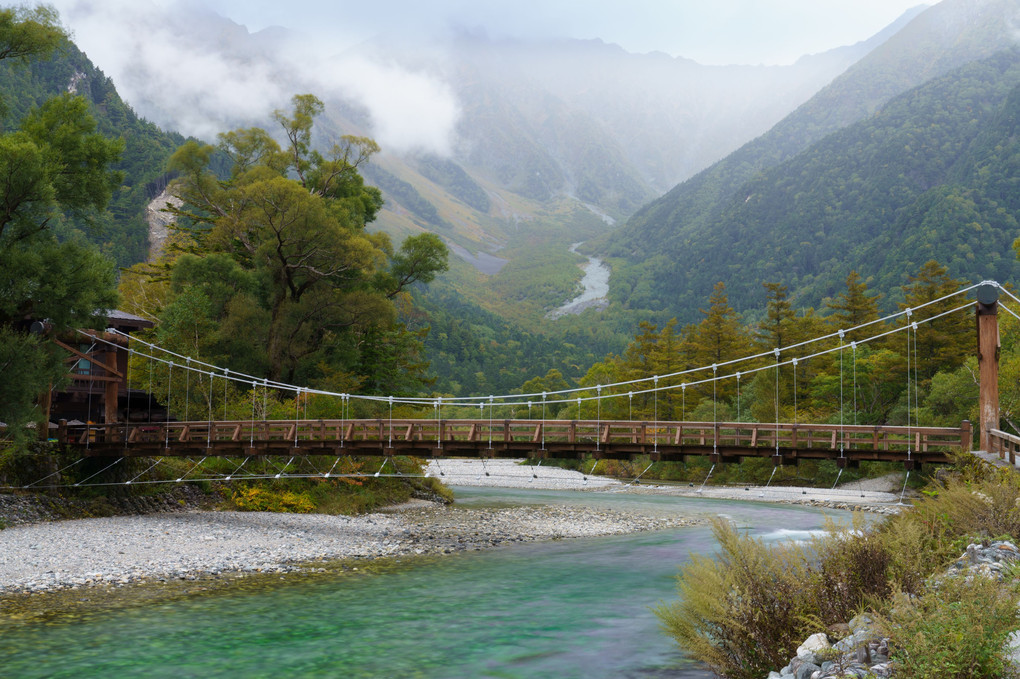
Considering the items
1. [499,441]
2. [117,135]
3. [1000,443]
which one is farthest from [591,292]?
[1000,443]

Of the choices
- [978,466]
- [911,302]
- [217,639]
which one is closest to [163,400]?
[217,639]

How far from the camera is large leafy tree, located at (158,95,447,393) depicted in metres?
27.0

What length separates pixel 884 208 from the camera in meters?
114

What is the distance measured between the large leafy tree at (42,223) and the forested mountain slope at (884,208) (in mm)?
71671

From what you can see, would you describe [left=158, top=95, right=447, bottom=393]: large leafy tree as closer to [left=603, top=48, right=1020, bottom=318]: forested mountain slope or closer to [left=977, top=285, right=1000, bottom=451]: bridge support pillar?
[left=977, top=285, right=1000, bottom=451]: bridge support pillar

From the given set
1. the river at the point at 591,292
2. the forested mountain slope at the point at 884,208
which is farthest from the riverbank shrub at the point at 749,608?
the river at the point at 591,292

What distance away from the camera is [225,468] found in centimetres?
2367

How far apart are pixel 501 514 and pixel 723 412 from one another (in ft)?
72.4

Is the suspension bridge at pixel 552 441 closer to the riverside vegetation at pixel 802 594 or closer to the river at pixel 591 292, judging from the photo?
the riverside vegetation at pixel 802 594

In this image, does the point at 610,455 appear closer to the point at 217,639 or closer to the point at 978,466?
the point at 978,466

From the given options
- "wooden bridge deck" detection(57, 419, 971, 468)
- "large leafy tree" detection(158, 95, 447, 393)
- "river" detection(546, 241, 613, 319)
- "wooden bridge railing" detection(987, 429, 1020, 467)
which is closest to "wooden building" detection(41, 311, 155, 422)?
"wooden bridge deck" detection(57, 419, 971, 468)

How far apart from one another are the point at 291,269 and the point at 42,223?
35.9 ft

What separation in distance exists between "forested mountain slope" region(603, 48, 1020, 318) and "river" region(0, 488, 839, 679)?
70.5m

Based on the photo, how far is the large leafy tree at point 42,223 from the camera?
16406 millimetres
